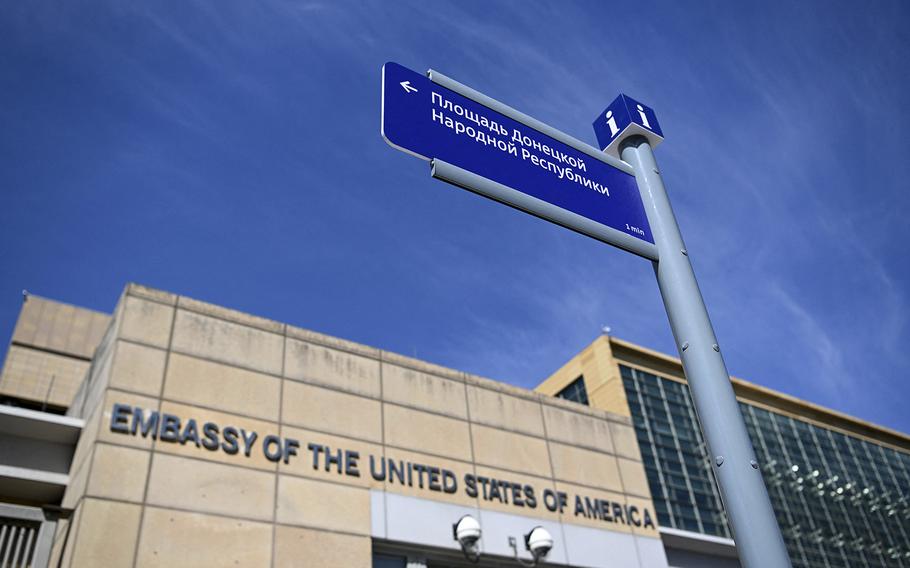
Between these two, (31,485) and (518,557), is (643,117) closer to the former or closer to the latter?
(518,557)

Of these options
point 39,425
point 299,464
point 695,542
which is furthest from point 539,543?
point 39,425

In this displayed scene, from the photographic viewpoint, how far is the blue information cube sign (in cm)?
484

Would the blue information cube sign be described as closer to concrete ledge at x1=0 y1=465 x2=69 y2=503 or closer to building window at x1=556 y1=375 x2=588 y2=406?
concrete ledge at x1=0 y1=465 x2=69 y2=503

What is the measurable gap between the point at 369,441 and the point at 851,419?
109 ft

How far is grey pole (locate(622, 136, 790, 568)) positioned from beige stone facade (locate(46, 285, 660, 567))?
10.4 metres

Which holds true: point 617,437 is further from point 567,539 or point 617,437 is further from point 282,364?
point 282,364

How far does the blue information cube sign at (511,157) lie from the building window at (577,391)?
2777cm

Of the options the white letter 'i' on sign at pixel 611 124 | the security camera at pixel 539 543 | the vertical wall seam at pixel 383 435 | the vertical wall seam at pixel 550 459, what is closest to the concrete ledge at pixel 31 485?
the vertical wall seam at pixel 383 435

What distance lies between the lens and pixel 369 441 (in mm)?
15664

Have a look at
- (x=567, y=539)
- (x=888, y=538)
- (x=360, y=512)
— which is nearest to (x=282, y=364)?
(x=360, y=512)

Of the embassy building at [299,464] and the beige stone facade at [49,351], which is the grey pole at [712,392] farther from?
the beige stone facade at [49,351]

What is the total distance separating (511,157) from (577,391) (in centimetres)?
2930

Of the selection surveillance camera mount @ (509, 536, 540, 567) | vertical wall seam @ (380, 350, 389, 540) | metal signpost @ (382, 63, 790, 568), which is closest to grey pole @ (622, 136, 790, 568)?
metal signpost @ (382, 63, 790, 568)

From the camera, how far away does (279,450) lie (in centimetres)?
1448
